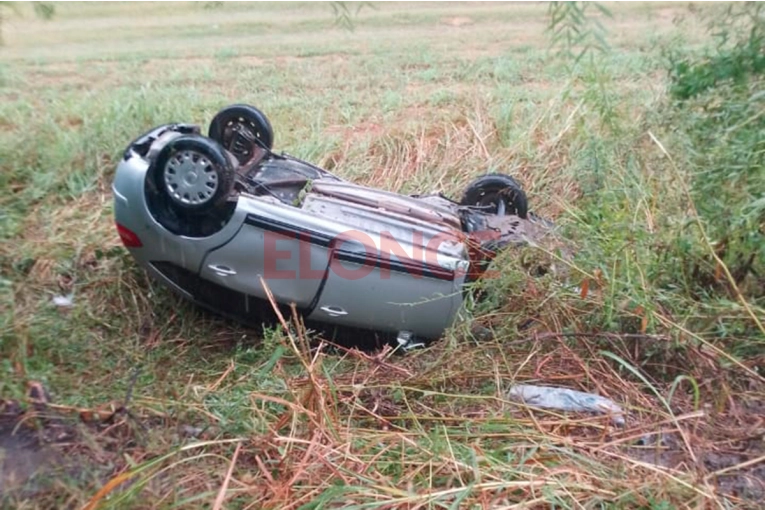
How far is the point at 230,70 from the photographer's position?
11180mm

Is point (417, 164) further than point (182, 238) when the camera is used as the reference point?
Yes

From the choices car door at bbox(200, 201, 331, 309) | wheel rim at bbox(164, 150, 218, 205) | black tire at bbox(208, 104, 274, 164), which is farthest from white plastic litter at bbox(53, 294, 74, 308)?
black tire at bbox(208, 104, 274, 164)

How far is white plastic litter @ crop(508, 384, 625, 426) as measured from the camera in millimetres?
3059

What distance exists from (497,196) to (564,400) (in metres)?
2.78

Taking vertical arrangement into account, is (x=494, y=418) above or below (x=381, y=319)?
above

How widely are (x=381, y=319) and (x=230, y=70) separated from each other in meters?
7.83

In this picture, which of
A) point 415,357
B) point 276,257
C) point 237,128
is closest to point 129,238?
point 276,257

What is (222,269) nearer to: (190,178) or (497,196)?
(190,178)

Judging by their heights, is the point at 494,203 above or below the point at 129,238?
below

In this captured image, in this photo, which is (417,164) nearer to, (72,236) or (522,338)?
(72,236)

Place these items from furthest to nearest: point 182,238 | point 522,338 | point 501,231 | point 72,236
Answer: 1. point 72,236
2. point 501,231
3. point 182,238
4. point 522,338

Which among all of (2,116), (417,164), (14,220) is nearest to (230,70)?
(2,116)

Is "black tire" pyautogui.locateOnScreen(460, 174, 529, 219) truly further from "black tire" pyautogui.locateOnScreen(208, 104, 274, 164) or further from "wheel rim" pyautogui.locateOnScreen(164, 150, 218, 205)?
"wheel rim" pyautogui.locateOnScreen(164, 150, 218, 205)

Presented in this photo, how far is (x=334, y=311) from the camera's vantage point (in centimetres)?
434
